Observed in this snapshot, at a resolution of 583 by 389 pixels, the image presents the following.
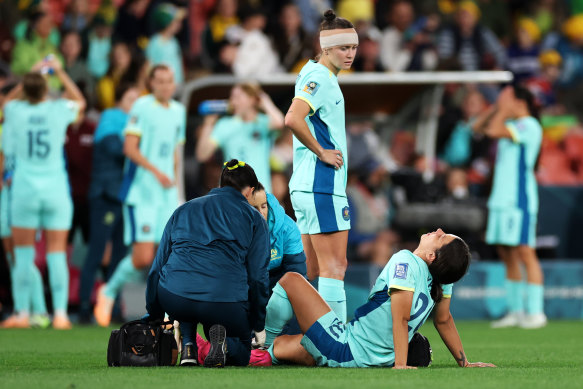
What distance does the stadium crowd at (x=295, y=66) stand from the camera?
13125 mm

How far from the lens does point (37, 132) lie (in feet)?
37.2

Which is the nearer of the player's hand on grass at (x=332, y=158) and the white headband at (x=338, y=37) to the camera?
the player's hand on grass at (x=332, y=158)

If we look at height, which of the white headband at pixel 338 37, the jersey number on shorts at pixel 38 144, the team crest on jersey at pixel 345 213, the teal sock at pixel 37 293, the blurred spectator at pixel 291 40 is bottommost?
the teal sock at pixel 37 293

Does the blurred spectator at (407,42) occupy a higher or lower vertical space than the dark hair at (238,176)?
higher

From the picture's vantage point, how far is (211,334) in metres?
6.44

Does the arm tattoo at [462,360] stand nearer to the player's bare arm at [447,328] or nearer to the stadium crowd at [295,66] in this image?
the player's bare arm at [447,328]

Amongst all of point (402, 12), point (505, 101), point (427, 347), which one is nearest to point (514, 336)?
point (505, 101)

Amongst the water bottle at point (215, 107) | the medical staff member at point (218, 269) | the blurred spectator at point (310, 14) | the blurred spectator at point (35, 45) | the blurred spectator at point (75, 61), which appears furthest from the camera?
the blurred spectator at point (310, 14)

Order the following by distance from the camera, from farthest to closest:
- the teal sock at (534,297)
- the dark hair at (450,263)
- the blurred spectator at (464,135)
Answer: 1. the blurred spectator at (464,135)
2. the teal sock at (534,297)
3. the dark hair at (450,263)

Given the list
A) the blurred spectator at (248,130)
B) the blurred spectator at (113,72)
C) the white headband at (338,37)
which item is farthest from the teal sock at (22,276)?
the white headband at (338,37)

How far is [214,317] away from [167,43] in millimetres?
8647

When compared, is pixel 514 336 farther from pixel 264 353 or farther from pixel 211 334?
pixel 211 334

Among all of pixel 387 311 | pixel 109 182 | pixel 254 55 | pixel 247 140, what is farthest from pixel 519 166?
pixel 387 311

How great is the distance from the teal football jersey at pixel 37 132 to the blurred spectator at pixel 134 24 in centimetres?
393
